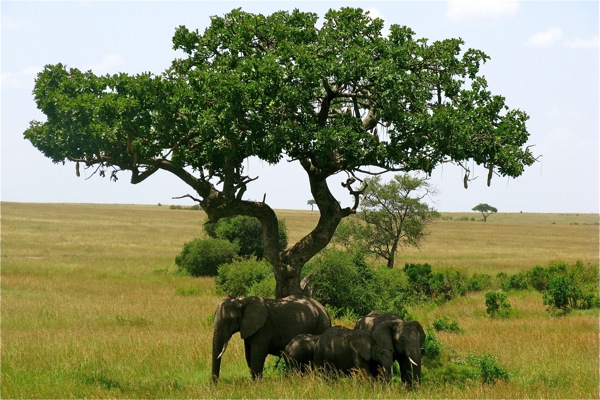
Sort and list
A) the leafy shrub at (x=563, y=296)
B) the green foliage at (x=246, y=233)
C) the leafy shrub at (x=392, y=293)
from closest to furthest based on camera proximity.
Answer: the leafy shrub at (x=392, y=293) < the leafy shrub at (x=563, y=296) < the green foliage at (x=246, y=233)

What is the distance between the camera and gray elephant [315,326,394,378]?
1491 centimetres

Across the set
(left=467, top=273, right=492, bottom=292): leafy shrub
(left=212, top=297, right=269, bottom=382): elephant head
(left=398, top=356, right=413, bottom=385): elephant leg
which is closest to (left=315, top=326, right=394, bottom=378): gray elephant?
(left=398, top=356, right=413, bottom=385): elephant leg

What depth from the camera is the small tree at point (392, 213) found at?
49.5m

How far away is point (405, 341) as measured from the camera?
1503 centimetres

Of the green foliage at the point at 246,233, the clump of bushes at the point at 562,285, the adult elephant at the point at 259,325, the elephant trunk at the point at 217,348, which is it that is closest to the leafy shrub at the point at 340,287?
the clump of bushes at the point at 562,285

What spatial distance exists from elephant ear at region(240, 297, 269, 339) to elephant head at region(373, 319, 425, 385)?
2596mm

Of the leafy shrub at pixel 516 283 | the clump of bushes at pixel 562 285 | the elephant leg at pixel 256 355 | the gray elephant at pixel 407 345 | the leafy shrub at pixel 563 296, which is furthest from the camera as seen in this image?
the leafy shrub at pixel 516 283

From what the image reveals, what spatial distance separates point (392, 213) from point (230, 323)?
34500mm

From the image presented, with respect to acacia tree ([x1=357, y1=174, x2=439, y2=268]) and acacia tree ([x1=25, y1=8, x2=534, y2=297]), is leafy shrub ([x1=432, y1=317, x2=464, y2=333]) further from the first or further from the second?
acacia tree ([x1=357, y1=174, x2=439, y2=268])

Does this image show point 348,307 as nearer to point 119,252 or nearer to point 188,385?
point 188,385

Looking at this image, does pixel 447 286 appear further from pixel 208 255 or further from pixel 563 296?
pixel 208 255

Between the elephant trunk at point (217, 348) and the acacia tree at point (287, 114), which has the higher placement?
the acacia tree at point (287, 114)

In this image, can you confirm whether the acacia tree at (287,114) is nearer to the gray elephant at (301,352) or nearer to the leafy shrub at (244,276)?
the gray elephant at (301,352)

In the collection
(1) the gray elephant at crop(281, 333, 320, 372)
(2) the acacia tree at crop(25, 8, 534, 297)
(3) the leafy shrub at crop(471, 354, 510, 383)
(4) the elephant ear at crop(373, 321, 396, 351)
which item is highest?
(2) the acacia tree at crop(25, 8, 534, 297)
